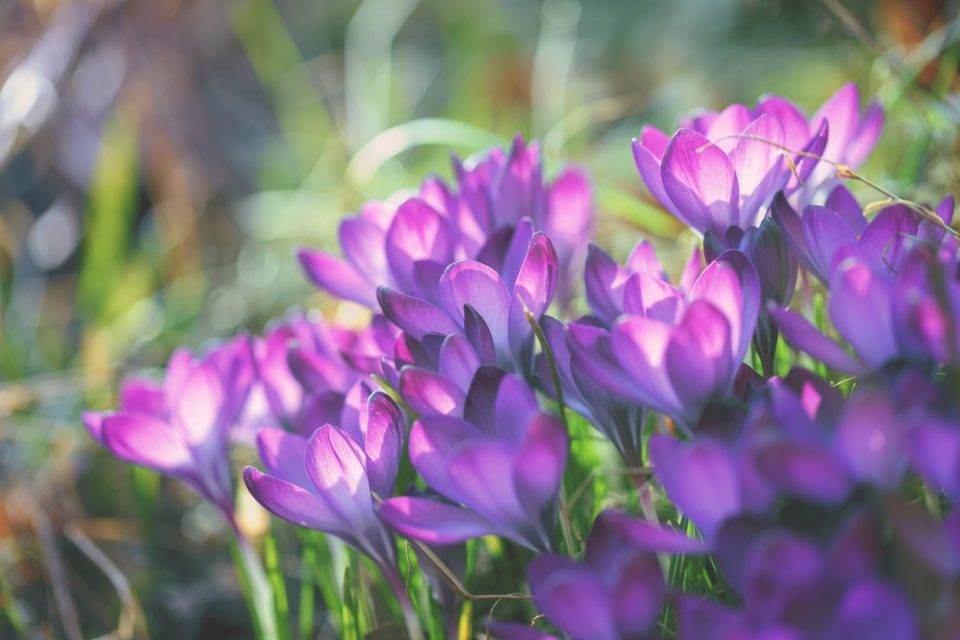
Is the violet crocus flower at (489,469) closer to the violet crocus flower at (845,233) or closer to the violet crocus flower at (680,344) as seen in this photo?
the violet crocus flower at (680,344)

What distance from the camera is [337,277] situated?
24.8 inches

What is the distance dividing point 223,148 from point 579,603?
95.8 inches

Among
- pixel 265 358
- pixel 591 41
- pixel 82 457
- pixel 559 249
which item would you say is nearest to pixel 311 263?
pixel 265 358

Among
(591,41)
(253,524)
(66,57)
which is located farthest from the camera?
(591,41)

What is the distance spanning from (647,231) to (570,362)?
779mm

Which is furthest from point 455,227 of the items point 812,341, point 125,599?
point 125,599

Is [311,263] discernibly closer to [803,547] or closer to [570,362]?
[570,362]

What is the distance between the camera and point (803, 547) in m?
0.32

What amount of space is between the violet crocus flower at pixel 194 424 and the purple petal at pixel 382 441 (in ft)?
0.62

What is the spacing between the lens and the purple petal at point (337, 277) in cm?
62

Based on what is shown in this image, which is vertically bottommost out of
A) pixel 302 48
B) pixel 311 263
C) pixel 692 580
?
pixel 692 580

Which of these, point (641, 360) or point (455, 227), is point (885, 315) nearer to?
point (641, 360)

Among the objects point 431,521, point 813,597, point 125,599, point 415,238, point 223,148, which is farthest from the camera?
point 223,148

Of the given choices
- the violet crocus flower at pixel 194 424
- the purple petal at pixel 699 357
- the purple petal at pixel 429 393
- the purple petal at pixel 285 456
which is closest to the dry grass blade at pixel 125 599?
the violet crocus flower at pixel 194 424
